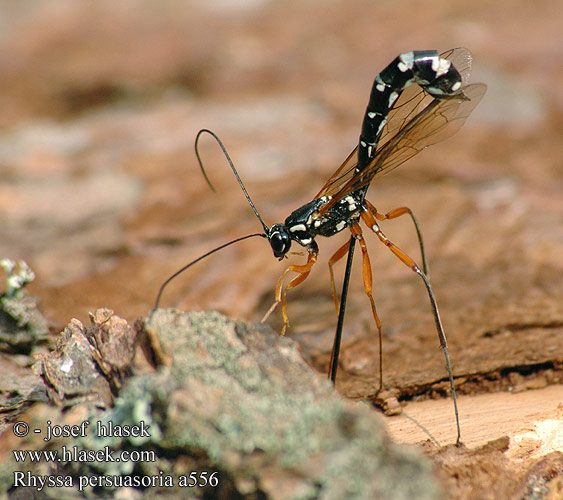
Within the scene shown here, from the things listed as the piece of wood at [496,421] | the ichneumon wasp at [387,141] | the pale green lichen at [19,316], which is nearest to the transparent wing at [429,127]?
the ichneumon wasp at [387,141]

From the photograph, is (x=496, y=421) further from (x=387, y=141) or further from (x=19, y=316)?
(x=19, y=316)

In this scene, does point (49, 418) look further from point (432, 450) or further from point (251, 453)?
point (432, 450)

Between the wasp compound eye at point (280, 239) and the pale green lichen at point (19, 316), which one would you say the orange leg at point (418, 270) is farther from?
the pale green lichen at point (19, 316)

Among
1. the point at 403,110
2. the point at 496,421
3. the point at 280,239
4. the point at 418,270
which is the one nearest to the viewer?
the point at 496,421

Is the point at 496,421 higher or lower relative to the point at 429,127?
lower

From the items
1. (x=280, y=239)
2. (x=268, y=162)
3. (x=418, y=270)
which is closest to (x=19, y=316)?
(x=280, y=239)

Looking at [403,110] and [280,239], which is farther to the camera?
[403,110]

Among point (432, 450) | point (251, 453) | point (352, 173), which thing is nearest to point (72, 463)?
point (251, 453)
